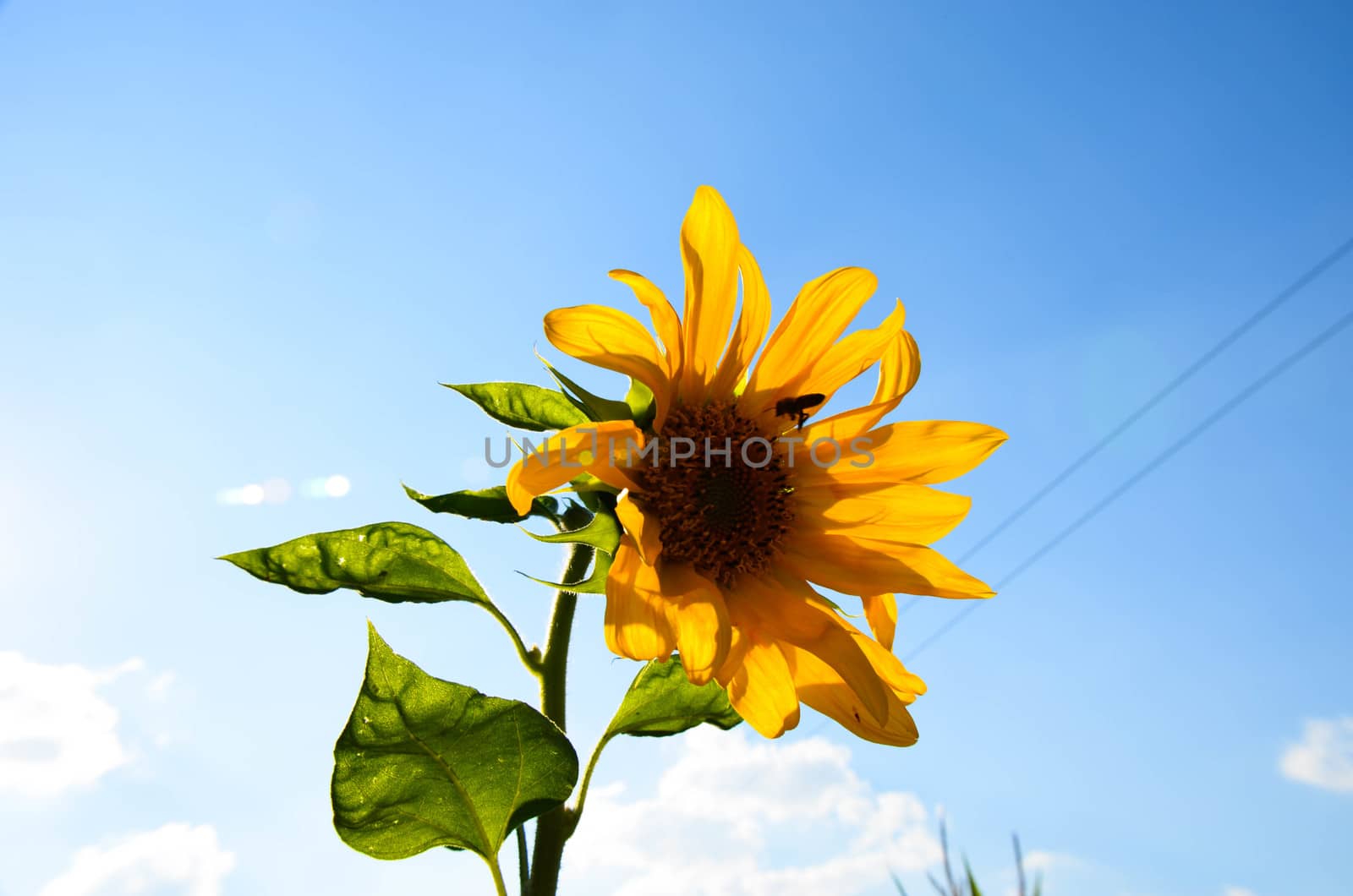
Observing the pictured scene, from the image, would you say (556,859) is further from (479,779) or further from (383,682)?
(383,682)

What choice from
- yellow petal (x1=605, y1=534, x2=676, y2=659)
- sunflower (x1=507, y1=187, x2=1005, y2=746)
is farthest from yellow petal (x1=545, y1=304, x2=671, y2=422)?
yellow petal (x1=605, y1=534, x2=676, y2=659)

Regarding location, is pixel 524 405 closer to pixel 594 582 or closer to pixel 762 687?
pixel 594 582

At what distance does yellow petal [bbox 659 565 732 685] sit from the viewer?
3.39 feet

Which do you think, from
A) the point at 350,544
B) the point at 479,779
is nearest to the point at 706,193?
the point at 350,544

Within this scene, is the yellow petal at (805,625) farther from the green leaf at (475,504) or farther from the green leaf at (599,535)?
the green leaf at (475,504)

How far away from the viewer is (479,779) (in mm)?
1036

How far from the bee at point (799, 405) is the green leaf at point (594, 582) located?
381 mm

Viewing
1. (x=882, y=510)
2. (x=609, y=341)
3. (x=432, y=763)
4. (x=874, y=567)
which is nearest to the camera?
(x=432, y=763)

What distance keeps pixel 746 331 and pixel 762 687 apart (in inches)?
19.7

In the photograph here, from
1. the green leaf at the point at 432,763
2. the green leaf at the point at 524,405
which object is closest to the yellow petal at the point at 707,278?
the green leaf at the point at 524,405

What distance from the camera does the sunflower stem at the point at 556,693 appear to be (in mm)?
1075

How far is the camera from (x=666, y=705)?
120 cm

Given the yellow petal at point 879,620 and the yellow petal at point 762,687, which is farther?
the yellow petal at point 879,620

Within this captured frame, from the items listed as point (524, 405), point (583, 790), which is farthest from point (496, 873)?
point (524, 405)
